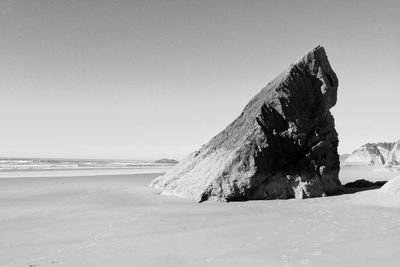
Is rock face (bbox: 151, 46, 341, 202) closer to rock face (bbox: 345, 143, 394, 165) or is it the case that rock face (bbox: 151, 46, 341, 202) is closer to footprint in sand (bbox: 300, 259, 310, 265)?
footprint in sand (bbox: 300, 259, 310, 265)

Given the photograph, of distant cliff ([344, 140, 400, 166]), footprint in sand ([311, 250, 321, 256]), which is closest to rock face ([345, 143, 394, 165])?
distant cliff ([344, 140, 400, 166])

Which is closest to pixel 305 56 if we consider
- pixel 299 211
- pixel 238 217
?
pixel 299 211

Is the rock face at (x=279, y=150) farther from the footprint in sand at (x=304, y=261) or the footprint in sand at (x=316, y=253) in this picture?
the footprint in sand at (x=304, y=261)

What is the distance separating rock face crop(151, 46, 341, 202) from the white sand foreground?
3.59 ft

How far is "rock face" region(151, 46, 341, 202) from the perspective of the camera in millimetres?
13031

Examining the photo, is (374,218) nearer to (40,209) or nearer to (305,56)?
(305,56)

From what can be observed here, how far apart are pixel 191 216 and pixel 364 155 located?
7166cm

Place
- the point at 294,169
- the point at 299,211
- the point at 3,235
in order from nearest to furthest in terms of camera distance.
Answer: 1. the point at 3,235
2. the point at 299,211
3. the point at 294,169

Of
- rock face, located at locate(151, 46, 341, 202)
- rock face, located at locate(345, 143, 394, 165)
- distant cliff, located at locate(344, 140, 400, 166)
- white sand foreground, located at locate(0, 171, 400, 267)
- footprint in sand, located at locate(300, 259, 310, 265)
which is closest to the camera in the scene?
footprint in sand, located at locate(300, 259, 310, 265)

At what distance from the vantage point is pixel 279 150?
13867 mm

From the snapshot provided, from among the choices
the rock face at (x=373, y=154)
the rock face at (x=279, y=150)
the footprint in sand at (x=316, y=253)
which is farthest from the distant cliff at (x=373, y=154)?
the footprint in sand at (x=316, y=253)

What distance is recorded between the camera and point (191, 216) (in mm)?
9688

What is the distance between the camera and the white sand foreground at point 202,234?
5.58m

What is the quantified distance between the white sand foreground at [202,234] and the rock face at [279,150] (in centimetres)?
109
